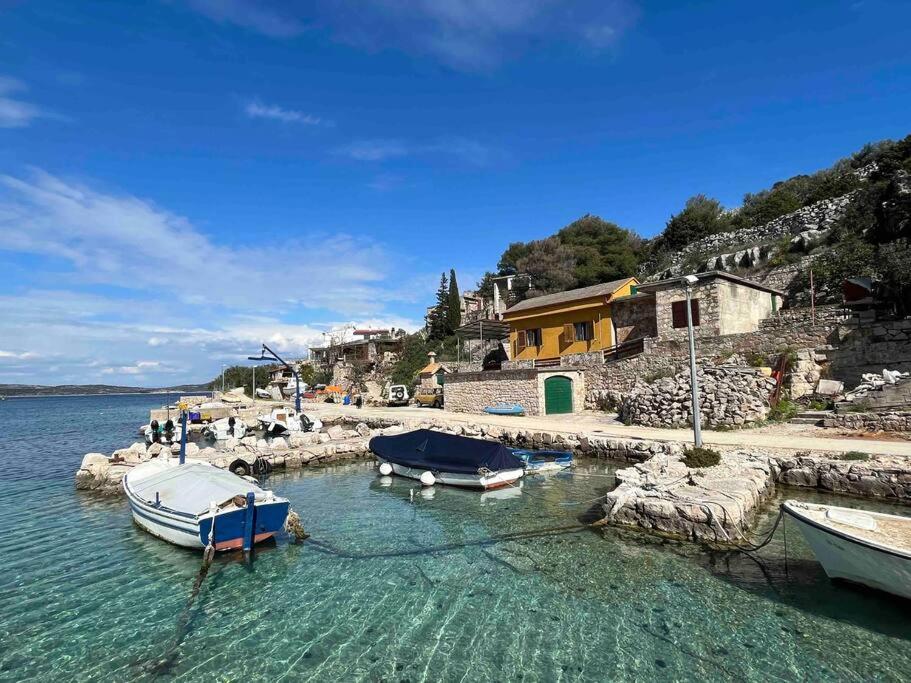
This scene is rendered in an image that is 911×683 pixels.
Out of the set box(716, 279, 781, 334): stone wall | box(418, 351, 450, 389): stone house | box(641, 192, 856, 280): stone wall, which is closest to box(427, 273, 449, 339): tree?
box(418, 351, 450, 389): stone house

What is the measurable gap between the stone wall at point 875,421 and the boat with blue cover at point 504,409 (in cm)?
1579

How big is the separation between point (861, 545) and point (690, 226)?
5187 cm

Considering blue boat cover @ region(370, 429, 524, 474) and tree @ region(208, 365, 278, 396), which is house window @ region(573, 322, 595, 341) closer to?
blue boat cover @ region(370, 429, 524, 474)

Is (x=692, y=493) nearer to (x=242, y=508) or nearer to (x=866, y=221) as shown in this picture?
(x=242, y=508)

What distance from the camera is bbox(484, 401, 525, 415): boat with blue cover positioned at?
96.8 feet

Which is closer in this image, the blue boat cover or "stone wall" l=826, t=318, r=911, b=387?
the blue boat cover

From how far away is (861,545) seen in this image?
263 inches

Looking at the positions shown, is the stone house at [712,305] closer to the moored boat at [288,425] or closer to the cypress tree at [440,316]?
the moored boat at [288,425]

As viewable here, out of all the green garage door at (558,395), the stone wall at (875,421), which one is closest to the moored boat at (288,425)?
the green garage door at (558,395)

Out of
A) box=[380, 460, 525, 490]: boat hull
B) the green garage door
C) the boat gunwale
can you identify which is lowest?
box=[380, 460, 525, 490]: boat hull

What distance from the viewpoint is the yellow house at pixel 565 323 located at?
102ft

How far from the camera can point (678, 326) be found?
2686 centimetres

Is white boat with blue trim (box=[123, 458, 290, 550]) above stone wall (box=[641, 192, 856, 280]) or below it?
below

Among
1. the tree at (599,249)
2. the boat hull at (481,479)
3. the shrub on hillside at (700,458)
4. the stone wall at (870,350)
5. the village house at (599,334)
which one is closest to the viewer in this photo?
the shrub on hillside at (700,458)
